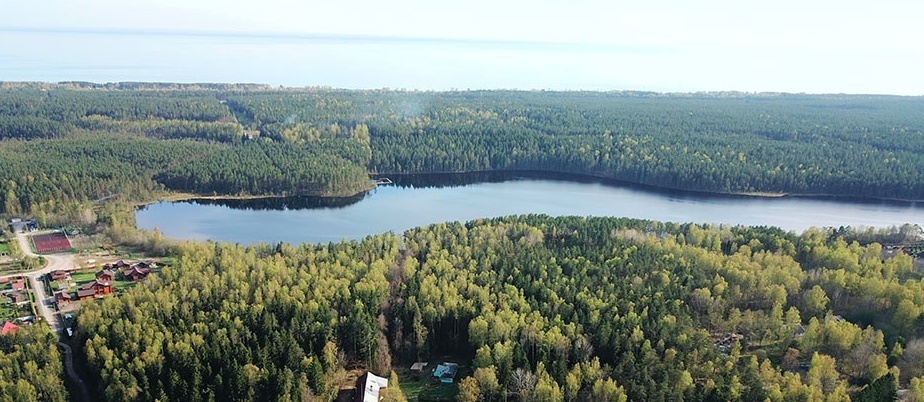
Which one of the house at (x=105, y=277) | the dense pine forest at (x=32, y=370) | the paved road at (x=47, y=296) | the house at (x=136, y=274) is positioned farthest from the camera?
the house at (x=136, y=274)

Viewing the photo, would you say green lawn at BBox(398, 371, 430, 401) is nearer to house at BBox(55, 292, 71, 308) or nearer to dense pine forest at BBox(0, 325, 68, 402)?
dense pine forest at BBox(0, 325, 68, 402)

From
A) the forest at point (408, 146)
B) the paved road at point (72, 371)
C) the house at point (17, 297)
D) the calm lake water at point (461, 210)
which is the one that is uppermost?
the forest at point (408, 146)

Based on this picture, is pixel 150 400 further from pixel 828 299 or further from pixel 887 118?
pixel 887 118

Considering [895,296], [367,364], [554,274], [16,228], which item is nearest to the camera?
[367,364]

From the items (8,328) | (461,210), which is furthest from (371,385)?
(461,210)

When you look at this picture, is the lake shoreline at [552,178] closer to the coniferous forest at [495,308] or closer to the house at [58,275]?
the coniferous forest at [495,308]

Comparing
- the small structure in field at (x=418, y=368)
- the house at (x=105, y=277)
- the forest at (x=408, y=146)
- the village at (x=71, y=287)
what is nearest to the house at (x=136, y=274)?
the village at (x=71, y=287)

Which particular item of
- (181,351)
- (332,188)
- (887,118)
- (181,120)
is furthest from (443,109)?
(181,351)
